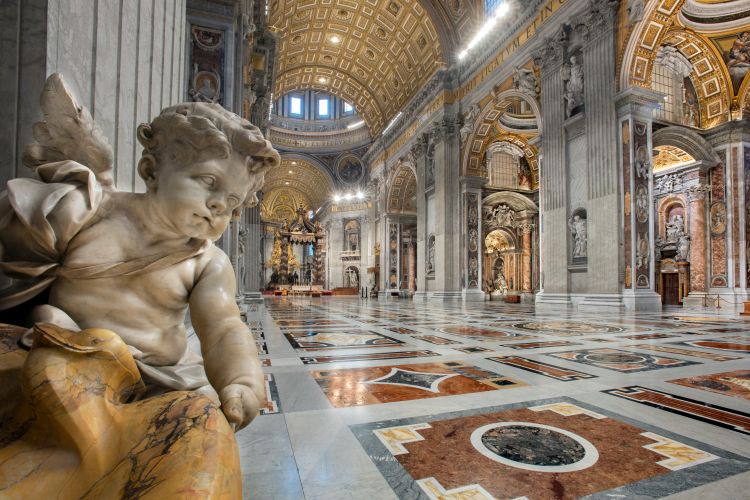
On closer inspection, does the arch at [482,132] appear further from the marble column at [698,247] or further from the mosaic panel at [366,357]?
the mosaic panel at [366,357]

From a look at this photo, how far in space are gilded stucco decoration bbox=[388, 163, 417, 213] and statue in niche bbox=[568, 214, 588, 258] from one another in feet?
40.6

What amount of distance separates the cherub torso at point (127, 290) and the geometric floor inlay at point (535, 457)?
2.55 feet

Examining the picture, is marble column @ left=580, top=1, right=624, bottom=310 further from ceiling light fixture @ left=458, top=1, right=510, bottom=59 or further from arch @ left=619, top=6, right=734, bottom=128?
ceiling light fixture @ left=458, top=1, right=510, bottom=59

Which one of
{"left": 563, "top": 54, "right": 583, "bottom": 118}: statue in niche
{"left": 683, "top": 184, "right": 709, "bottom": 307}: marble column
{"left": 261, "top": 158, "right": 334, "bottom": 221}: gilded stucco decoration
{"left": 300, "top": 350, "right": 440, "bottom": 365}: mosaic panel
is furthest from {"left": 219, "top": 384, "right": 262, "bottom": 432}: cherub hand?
{"left": 261, "top": 158, "right": 334, "bottom": 221}: gilded stucco decoration

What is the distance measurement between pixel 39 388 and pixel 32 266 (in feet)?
1.38

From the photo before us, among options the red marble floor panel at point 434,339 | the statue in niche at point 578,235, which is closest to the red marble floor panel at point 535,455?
the red marble floor panel at point 434,339

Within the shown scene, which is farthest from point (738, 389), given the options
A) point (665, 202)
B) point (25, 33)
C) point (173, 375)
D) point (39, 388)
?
point (665, 202)

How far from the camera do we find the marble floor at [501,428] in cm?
119

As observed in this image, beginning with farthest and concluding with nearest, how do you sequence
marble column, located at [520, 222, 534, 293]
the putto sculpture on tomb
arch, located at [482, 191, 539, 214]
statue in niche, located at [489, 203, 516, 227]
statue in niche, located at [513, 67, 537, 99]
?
1. marble column, located at [520, 222, 534, 293]
2. statue in niche, located at [489, 203, 516, 227]
3. arch, located at [482, 191, 539, 214]
4. statue in niche, located at [513, 67, 537, 99]
5. the putto sculpture on tomb

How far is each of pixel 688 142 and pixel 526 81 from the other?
593cm

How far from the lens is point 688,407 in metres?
1.92

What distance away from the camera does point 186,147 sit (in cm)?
90

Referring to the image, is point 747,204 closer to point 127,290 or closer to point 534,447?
point 534,447

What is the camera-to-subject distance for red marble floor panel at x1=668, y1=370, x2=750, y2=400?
223 cm
